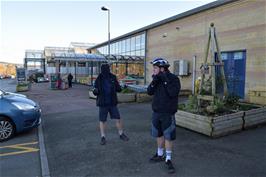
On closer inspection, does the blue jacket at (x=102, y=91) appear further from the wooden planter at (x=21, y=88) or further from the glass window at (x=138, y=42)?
the wooden planter at (x=21, y=88)

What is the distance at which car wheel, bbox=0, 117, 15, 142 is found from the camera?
5590 mm

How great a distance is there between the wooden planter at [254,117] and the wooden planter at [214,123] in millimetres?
241

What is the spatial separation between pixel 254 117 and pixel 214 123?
170cm

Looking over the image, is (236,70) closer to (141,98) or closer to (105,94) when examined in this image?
(141,98)

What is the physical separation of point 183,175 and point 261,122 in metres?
4.08

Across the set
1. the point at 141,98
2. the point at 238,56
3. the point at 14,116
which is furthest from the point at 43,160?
the point at 238,56

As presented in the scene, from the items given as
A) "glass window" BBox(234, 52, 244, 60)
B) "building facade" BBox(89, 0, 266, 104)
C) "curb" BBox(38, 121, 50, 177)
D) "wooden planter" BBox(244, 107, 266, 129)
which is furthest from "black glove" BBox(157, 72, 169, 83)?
"glass window" BBox(234, 52, 244, 60)

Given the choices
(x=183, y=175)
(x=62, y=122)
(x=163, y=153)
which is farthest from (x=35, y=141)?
(x=183, y=175)

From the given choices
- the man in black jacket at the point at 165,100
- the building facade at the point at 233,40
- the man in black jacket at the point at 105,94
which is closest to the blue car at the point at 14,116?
the man in black jacket at the point at 105,94

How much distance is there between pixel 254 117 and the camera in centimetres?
624

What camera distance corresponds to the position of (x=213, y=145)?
4.89m

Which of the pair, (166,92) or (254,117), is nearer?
(166,92)

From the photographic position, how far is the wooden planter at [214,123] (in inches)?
212

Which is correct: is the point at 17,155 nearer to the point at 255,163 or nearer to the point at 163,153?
the point at 163,153
